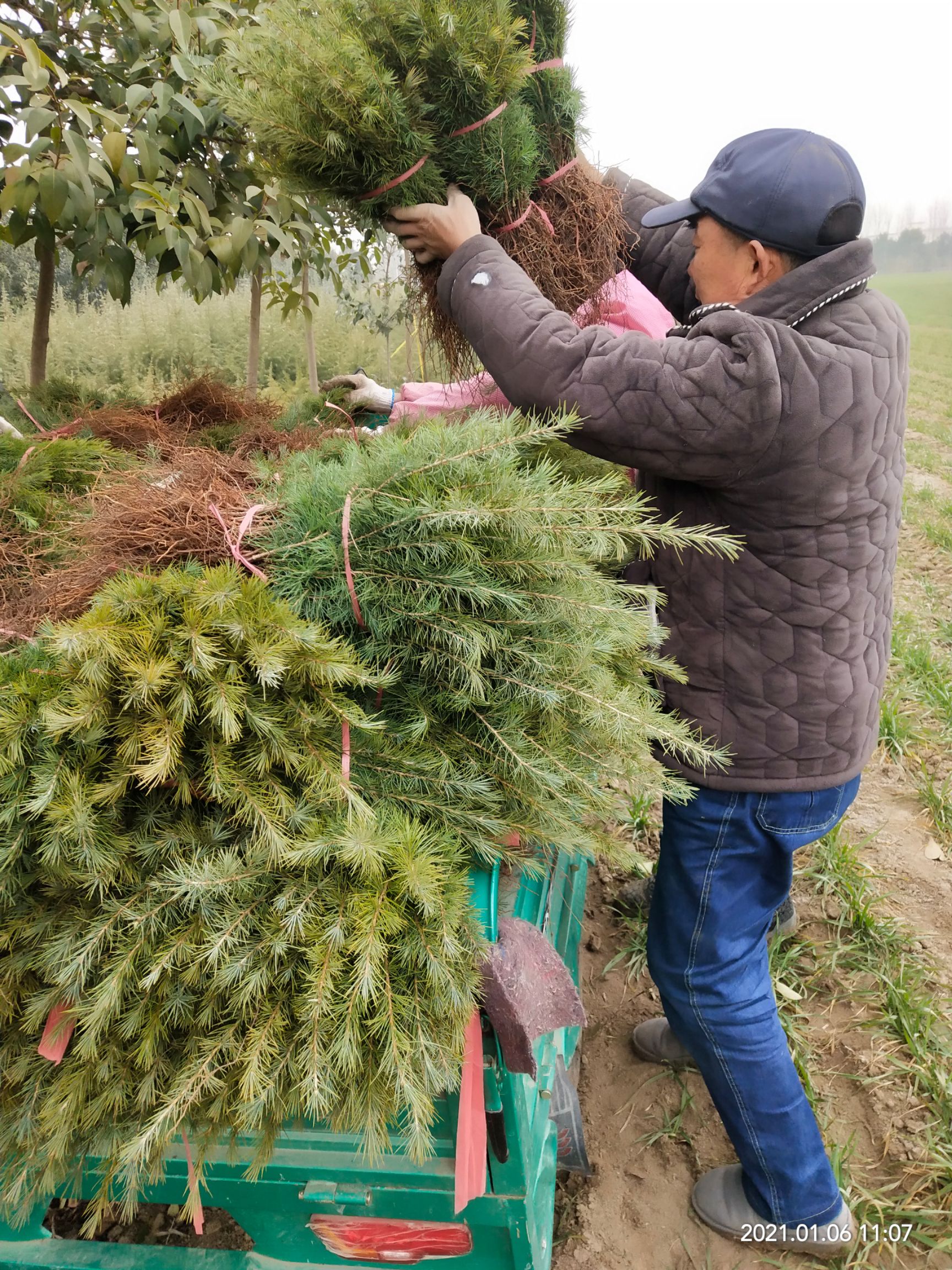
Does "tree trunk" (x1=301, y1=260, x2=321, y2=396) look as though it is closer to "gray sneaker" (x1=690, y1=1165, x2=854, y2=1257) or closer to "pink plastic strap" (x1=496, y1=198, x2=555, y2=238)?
"pink plastic strap" (x1=496, y1=198, x2=555, y2=238)

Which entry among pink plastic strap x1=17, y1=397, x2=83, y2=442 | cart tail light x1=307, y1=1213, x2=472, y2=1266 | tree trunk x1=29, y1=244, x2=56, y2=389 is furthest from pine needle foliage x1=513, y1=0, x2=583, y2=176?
tree trunk x1=29, y1=244, x2=56, y2=389

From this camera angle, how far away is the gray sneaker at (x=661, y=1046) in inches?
83.4

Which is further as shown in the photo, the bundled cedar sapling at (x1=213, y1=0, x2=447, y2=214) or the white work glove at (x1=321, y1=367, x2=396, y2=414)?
the white work glove at (x1=321, y1=367, x2=396, y2=414)

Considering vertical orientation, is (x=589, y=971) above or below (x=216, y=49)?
below

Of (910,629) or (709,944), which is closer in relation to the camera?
(709,944)

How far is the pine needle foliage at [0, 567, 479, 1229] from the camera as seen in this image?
2.79ft

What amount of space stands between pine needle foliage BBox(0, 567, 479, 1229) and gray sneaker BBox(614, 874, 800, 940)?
181cm

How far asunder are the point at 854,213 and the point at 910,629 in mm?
4035

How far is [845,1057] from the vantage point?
7.07ft

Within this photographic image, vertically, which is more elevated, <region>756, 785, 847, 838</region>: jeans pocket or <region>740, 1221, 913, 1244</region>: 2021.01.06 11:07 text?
<region>756, 785, 847, 838</region>: jeans pocket

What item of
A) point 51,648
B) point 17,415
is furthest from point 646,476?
point 17,415

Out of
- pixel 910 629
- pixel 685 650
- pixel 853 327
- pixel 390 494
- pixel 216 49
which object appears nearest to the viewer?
pixel 390 494

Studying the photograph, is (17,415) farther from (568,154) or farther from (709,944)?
(709,944)

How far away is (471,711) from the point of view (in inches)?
44.9
